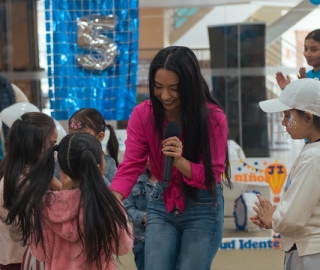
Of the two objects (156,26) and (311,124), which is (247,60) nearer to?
(156,26)

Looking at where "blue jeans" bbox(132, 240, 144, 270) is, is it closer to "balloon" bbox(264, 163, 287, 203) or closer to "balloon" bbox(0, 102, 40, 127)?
"balloon" bbox(0, 102, 40, 127)

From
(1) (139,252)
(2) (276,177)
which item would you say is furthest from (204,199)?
(2) (276,177)

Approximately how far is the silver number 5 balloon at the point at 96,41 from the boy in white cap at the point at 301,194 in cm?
305

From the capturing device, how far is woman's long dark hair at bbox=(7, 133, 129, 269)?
2518 mm

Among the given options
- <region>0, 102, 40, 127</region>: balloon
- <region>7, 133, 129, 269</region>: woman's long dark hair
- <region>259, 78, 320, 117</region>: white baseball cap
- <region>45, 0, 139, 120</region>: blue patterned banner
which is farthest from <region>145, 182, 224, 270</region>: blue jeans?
<region>45, 0, 139, 120</region>: blue patterned banner

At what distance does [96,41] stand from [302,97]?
321 cm

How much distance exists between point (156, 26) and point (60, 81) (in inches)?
48.6

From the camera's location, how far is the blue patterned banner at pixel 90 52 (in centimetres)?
561

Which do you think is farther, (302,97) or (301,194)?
(302,97)

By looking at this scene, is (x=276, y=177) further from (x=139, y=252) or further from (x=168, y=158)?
(x=168, y=158)

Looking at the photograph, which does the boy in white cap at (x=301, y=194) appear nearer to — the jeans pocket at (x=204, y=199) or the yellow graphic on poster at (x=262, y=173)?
the jeans pocket at (x=204, y=199)

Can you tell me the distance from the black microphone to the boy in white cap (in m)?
0.41

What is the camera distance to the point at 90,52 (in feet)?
18.5

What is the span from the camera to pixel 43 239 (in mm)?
2568
